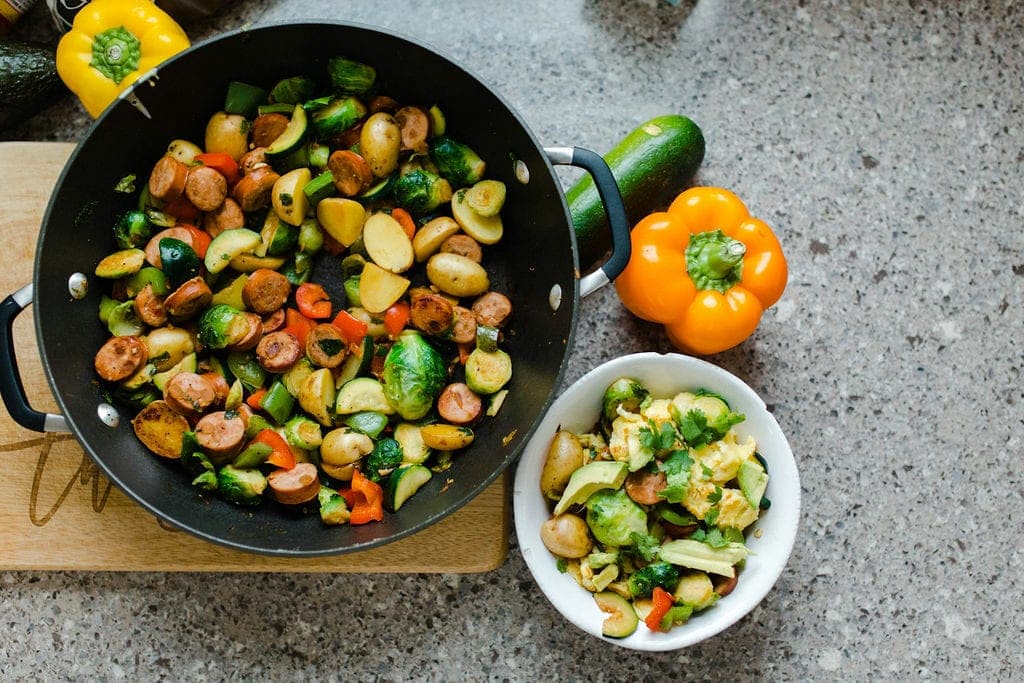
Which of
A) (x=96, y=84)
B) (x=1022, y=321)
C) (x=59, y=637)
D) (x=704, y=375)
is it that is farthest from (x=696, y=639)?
(x=96, y=84)

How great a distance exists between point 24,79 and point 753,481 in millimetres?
1533

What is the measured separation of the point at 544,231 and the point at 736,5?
691 mm

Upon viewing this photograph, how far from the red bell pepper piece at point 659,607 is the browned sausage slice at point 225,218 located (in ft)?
3.29

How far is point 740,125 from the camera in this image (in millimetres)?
1865

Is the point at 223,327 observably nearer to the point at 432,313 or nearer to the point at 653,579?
the point at 432,313

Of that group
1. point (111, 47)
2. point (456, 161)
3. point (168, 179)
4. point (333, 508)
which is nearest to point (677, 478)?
point (333, 508)

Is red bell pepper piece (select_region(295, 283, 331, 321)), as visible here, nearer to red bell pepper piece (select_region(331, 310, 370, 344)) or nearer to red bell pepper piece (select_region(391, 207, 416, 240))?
red bell pepper piece (select_region(331, 310, 370, 344))

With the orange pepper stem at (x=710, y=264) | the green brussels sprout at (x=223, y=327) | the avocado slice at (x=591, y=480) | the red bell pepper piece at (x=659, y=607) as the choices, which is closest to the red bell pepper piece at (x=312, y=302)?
the green brussels sprout at (x=223, y=327)

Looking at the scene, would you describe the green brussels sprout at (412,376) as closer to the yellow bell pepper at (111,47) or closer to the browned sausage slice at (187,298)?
the browned sausage slice at (187,298)

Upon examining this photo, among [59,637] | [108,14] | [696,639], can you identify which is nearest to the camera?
[696,639]

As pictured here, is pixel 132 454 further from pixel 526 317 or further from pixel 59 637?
pixel 526 317

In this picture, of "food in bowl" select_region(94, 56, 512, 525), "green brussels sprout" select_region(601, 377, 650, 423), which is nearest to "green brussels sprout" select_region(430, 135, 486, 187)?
"food in bowl" select_region(94, 56, 512, 525)

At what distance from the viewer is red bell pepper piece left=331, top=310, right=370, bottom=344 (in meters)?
1.68

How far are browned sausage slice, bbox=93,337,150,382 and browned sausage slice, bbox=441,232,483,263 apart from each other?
1.88 feet
